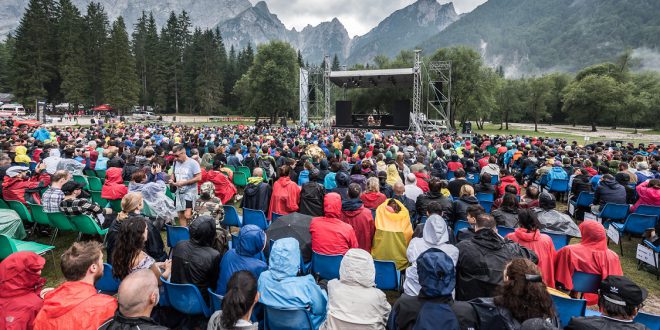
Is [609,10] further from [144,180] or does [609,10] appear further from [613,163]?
[144,180]

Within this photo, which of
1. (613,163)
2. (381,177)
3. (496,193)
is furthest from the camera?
(613,163)

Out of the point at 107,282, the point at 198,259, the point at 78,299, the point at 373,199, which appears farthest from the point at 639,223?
the point at 107,282

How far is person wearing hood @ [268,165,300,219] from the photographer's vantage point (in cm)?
564

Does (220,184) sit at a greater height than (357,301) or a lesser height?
greater

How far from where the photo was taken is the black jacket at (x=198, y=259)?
2977 millimetres

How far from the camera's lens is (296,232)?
4.07 meters

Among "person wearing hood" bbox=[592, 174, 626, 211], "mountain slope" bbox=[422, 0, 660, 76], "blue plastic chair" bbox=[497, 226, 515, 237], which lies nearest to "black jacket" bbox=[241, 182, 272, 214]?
"blue plastic chair" bbox=[497, 226, 515, 237]

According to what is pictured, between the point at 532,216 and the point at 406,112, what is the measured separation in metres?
27.7

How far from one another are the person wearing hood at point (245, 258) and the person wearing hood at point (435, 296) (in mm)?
1350

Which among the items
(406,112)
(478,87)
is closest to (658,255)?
(406,112)

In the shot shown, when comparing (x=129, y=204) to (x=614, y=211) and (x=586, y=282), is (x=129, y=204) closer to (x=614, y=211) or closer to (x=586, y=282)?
(x=586, y=282)

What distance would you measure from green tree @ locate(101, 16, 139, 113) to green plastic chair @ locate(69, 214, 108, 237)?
164 ft

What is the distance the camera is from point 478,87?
3622 cm

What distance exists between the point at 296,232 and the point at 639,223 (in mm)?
5870
